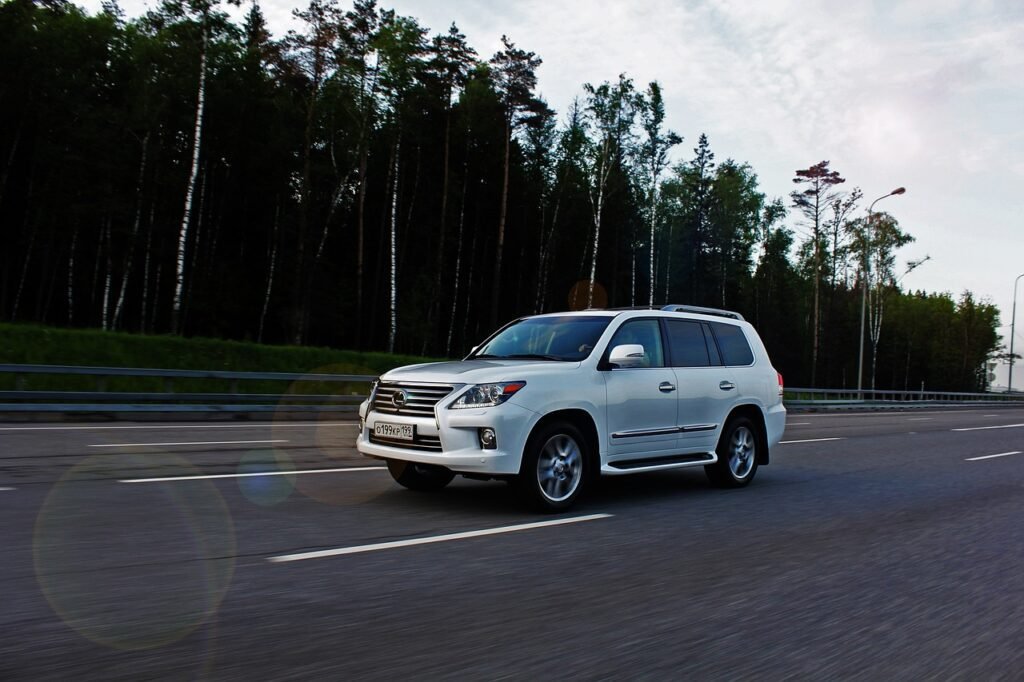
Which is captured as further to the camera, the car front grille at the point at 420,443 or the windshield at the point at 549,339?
the windshield at the point at 549,339

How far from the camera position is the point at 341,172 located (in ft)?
150

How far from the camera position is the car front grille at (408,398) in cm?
727

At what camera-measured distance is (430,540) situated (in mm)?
6145

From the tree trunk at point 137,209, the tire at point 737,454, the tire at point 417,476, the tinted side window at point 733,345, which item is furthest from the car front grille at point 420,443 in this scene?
the tree trunk at point 137,209

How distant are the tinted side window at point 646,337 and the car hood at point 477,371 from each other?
86cm

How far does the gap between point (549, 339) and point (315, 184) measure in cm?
4058

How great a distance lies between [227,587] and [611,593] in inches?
84.0

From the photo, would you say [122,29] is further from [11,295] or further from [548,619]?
[548,619]

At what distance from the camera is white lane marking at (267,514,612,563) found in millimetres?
5484

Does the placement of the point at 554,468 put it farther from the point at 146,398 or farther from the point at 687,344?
the point at 146,398

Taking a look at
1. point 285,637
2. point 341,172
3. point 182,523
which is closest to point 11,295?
point 341,172

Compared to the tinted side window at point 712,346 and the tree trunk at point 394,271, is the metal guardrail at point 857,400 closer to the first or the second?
the tree trunk at point 394,271

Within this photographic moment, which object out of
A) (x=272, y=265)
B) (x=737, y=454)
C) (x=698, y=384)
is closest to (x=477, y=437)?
(x=698, y=384)

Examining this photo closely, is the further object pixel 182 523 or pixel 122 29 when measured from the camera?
pixel 122 29
